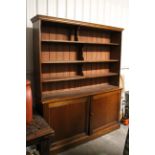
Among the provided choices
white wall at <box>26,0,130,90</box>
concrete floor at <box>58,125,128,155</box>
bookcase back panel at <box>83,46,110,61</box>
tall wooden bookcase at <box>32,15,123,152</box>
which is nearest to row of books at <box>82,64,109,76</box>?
tall wooden bookcase at <box>32,15,123,152</box>

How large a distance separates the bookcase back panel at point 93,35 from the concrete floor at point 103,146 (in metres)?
1.84

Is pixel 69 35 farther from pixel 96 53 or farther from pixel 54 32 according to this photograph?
pixel 96 53

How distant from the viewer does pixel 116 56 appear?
11.1ft

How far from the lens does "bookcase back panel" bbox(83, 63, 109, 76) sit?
3098mm

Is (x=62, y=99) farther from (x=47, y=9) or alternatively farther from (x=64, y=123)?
(x=47, y=9)

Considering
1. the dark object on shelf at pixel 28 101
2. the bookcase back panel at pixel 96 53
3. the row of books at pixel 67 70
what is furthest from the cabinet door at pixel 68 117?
the bookcase back panel at pixel 96 53

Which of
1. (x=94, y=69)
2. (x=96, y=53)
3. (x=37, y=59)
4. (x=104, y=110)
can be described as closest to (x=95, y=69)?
(x=94, y=69)

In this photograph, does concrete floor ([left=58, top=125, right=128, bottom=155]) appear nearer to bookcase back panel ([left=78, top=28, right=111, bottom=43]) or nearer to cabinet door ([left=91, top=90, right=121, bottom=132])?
cabinet door ([left=91, top=90, right=121, bottom=132])

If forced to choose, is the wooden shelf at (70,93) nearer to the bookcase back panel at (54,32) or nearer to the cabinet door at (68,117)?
the cabinet door at (68,117)

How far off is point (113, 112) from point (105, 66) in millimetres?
958

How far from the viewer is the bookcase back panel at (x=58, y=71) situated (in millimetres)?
2596
